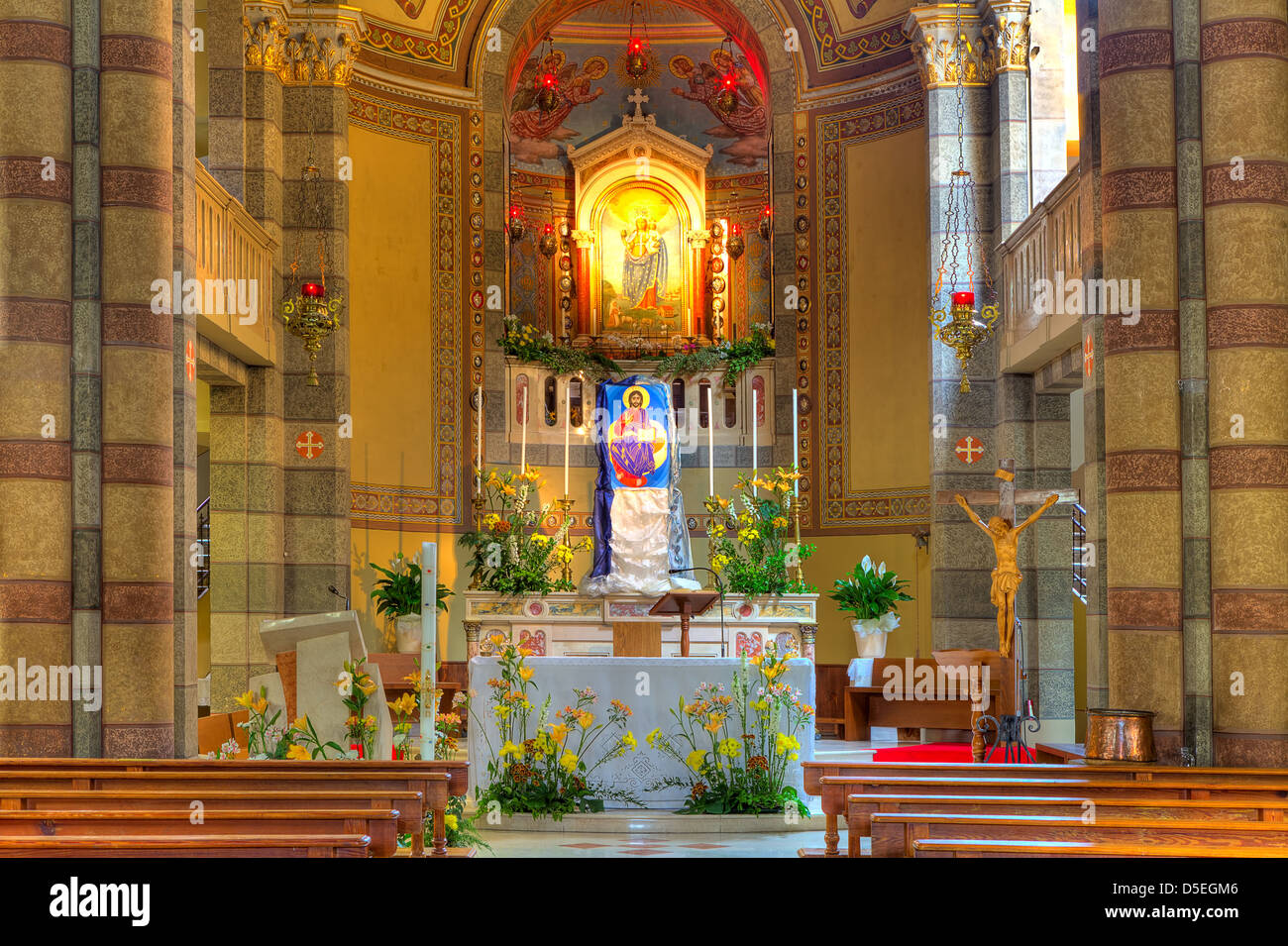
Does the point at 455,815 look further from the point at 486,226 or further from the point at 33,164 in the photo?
the point at 486,226

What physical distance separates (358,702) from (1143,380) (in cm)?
490

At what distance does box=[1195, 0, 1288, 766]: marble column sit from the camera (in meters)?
7.89

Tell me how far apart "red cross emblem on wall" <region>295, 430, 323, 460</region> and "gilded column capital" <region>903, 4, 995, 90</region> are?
7440 mm

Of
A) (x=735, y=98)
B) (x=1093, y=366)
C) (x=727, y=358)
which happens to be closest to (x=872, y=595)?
(x=727, y=358)

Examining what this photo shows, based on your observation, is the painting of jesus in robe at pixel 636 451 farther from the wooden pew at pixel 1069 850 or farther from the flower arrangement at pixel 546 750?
the wooden pew at pixel 1069 850

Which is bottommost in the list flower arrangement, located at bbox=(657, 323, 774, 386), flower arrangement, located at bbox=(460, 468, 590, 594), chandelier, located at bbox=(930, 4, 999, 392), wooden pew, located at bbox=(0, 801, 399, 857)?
wooden pew, located at bbox=(0, 801, 399, 857)

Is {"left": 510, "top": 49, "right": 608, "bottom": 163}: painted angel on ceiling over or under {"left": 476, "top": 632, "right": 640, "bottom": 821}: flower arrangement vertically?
over

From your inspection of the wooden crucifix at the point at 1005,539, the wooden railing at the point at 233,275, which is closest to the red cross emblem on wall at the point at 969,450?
the wooden crucifix at the point at 1005,539

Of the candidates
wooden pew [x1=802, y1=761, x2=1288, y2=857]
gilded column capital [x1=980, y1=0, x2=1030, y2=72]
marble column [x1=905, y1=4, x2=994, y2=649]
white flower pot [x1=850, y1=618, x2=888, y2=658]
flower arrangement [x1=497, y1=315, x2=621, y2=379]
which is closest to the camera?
wooden pew [x1=802, y1=761, x2=1288, y2=857]

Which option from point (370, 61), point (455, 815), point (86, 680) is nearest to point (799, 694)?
point (455, 815)

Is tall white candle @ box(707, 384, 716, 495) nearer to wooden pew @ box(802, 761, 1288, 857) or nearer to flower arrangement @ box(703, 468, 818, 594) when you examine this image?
flower arrangement @ box(703, 468, 818, 594)

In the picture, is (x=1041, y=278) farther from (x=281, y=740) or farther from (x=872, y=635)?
(x=281, y=740)

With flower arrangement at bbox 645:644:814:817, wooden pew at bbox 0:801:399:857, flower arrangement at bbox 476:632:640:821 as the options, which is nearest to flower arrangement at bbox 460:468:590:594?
flower arrangement at bbox 476:632:640:821
